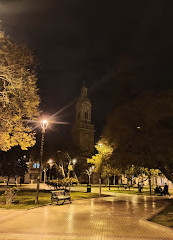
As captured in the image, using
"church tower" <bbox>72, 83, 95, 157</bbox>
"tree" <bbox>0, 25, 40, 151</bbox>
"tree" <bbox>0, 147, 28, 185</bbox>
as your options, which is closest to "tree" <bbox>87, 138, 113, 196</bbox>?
"tree" <bbox>0, 25, 40, 151</bbox>

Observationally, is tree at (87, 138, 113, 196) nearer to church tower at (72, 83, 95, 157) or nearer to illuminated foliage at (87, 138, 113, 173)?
illuminated foliage at (87, 138, 113, 173)

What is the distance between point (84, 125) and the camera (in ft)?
258

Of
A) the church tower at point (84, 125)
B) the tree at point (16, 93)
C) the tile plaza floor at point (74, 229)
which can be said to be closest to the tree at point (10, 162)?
the tree at point (16, 93)

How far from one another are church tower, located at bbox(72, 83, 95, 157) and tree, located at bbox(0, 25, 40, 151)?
59.1 metres

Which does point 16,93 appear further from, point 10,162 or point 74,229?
point 10,162

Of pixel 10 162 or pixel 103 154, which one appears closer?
pixel 103 154

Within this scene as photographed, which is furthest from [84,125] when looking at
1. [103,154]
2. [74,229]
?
[74,229]

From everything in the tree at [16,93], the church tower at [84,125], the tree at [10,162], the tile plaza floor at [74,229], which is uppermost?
the church tower at [84,125]

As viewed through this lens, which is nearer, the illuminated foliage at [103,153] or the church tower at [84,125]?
the illuminated foliage at [103,153]

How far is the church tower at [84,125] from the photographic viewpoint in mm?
76562

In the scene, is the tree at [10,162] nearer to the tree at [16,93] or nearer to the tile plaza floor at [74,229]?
the tree at [16,93]

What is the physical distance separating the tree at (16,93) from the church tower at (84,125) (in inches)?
2329

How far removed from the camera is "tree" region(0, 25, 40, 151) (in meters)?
12.8

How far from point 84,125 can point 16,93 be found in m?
64.0
